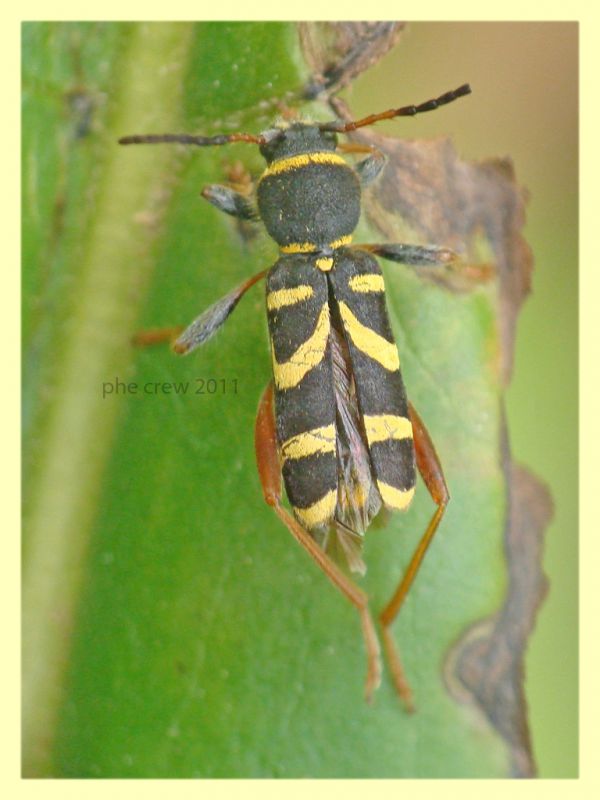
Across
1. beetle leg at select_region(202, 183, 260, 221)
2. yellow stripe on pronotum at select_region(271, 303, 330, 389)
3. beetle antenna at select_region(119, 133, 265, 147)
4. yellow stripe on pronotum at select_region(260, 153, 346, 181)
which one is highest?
beetle antenna at select_region(119, 133, 265, 147)

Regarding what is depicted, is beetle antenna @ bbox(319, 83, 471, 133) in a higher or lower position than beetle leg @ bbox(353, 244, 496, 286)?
higher

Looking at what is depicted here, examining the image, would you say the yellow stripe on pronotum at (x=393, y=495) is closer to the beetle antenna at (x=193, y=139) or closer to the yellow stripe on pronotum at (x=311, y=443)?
the yellow stripe on pronotum at (x=311, y=443)

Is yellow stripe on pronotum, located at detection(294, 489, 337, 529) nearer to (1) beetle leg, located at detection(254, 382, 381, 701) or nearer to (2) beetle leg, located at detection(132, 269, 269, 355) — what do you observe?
(1) beetle leg, located at detection(254, 382, 381, 701)

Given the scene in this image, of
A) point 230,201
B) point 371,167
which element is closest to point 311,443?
point 230,201

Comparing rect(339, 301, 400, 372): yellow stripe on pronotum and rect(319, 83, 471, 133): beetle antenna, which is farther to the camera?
rect(319, 83, 471, 133): beetle antenna

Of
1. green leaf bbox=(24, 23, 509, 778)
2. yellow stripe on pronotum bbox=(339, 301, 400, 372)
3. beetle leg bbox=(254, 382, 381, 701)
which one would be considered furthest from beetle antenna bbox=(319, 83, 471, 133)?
beetle leg bbox=(254, 382, 381, 701)

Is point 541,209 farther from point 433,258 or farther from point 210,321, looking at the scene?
point 210,321
